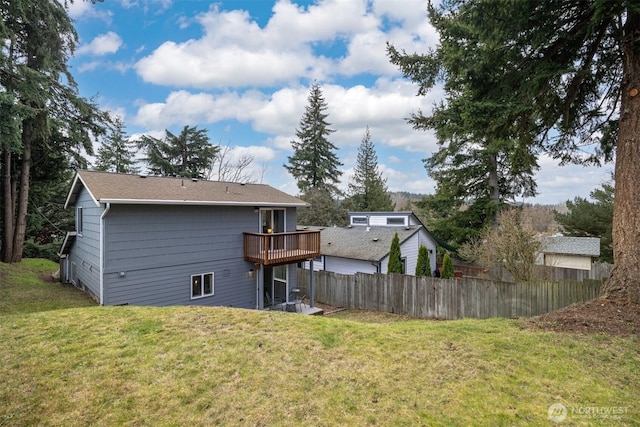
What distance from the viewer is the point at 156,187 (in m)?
11.4

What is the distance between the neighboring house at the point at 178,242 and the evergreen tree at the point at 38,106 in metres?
3.61

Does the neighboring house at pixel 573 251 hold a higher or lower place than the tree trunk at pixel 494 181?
lower

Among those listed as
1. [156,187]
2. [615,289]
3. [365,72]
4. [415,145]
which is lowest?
[615,289]

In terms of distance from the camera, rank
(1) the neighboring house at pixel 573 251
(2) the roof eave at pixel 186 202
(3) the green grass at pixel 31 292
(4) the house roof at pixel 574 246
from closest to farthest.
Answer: (3) the green grass at pixel 31 292
(2) the roof eave at pixel 186 202
(1) the neighboring house at pixel 573 251
(4) the house roof at pixel 574 246

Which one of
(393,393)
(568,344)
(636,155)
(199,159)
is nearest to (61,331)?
(393,393)

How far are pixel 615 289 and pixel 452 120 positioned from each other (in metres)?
4.88

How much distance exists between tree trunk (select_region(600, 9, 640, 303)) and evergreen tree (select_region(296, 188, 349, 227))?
21.5 m

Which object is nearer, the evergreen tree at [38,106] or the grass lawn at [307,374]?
the grass lawn at [307,374]

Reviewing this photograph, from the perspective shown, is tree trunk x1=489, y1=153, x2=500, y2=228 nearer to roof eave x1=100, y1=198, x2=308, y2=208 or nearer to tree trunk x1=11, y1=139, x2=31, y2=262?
roof eave x1=100, y1=198, x2=308, y2=208

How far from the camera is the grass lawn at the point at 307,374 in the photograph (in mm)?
3232

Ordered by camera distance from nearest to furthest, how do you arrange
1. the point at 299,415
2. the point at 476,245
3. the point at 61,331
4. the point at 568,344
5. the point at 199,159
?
the point at 299,415 → the point at 568,344 → the point at 61,331 → the point at 476,245 → the point at 199,159

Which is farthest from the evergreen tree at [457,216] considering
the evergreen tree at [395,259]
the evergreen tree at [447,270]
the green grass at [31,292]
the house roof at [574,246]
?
the green grass at [31,292]

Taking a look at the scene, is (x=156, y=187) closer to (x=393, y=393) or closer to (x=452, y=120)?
(x=452, y=120)

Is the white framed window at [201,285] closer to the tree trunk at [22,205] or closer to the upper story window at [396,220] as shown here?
the tree trunk at [22,205]
